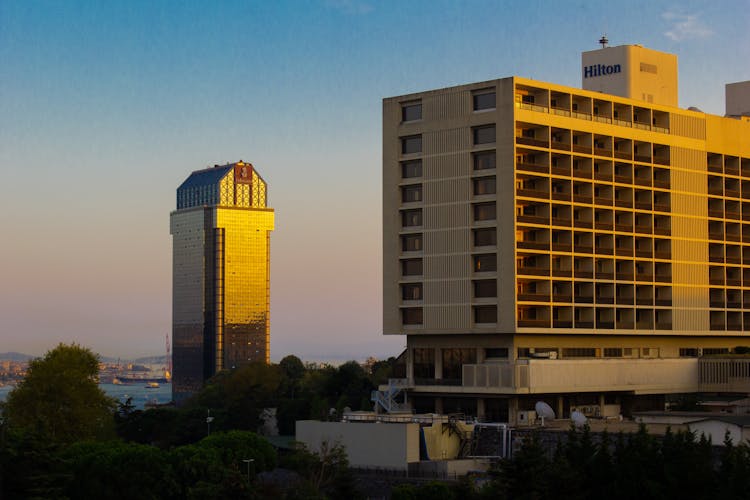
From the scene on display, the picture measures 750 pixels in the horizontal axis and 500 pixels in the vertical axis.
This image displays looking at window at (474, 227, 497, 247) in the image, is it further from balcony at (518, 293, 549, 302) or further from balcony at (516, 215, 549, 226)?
balcony at (518, 293, 549, 302)

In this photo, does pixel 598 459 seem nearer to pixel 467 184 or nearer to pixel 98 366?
pixel 467 184

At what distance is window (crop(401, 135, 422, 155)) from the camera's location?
12088 cm

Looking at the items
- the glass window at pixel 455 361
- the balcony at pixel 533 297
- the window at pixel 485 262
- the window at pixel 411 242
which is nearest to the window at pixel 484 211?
the window at pixel 485 262

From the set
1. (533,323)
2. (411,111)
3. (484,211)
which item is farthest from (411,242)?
(533,323)

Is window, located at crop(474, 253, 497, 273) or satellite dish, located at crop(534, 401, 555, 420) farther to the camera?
window, located at crop(474, 253, 497, 273)

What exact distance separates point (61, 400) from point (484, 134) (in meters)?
47.3

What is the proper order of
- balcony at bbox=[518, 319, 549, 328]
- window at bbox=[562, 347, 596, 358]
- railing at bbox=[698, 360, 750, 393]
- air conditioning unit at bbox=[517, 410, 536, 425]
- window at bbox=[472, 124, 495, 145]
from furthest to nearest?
railing at bbox=[698, 360, 750, 393], window at bbox=[562, 347, 596, 358], window at bbox=[472, 124, 495, 145], balcony at bbox=[518, 319, 549, 328], air conditioning unit at bbox=[517, 410, 536, 425]

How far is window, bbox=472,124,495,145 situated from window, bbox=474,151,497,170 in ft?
3.53

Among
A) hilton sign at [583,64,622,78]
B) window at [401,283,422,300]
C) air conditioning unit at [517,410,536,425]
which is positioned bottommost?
air conditioning unit at [517,410,536,425]

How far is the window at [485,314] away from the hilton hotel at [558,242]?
8.2 inches

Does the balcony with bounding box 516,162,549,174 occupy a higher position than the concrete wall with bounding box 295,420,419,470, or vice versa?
the balcony with bounding box 516,162,549,174

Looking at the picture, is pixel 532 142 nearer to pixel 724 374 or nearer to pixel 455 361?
pixel 455 361

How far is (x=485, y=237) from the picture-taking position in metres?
117

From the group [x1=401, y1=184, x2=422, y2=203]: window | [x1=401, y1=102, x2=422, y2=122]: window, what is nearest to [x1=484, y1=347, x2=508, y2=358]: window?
[x1=401, y1=184, x2=422, y2=203]: window
